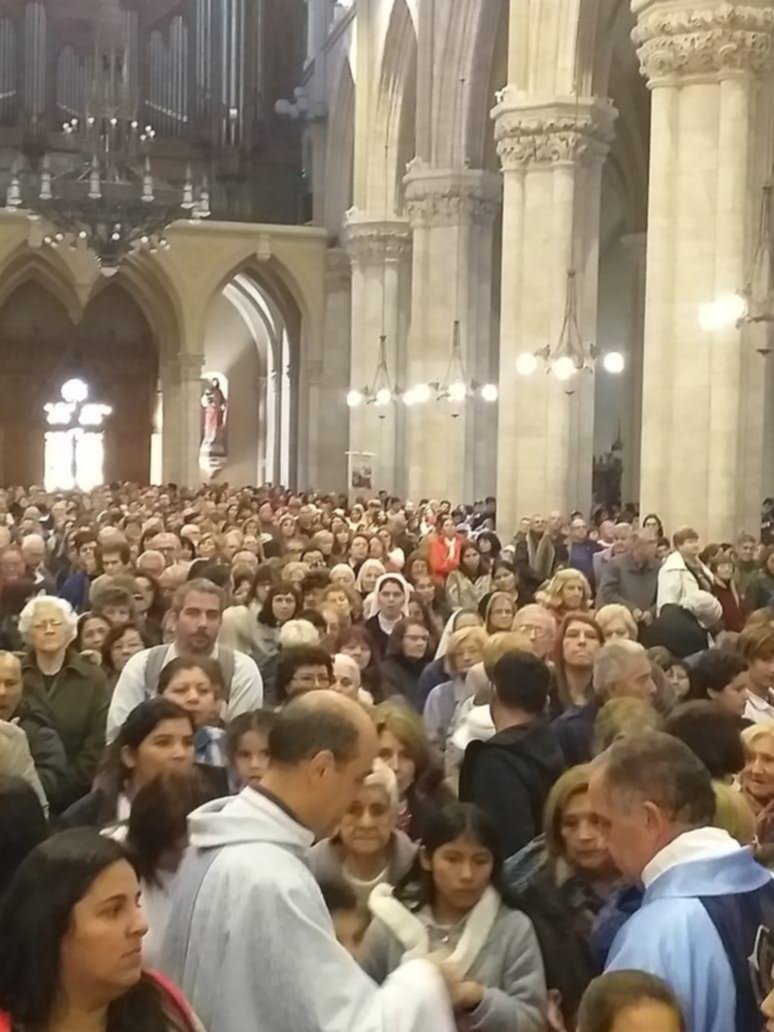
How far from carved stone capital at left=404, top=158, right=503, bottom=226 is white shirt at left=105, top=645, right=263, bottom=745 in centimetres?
1848

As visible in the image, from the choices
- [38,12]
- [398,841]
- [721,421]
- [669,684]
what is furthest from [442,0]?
[398,841]

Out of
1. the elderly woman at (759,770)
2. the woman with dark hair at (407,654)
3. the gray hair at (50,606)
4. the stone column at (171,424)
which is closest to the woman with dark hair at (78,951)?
the elderly woman at (759,770)

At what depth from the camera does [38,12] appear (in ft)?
111

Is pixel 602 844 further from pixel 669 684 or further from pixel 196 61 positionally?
pixel 196 61

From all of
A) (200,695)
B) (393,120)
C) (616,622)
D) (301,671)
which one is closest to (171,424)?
(393,120)

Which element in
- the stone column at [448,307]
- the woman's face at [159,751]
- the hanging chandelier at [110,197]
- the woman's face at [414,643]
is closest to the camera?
the woman's face at [159,751]

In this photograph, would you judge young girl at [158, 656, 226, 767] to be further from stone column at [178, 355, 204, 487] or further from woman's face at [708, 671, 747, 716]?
stone column at [178, 355, 204, 487]

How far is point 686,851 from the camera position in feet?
10.1

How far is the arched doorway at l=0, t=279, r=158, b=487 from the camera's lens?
117 feet

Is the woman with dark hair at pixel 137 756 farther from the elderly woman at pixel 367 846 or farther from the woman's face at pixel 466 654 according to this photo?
the woman's face at pixel 466 654

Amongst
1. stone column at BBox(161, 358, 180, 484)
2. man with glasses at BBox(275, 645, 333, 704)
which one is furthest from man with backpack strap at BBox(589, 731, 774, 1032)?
stone column at BBox(161, 358, 180, 484)

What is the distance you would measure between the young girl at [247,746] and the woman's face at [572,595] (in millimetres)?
3541

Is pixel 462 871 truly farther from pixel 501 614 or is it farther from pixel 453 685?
pixel 501 614

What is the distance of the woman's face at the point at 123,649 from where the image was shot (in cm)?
680
